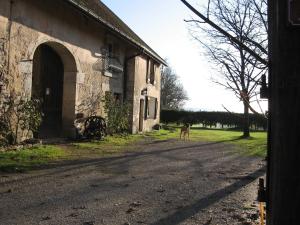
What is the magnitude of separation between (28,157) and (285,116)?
9.98 m

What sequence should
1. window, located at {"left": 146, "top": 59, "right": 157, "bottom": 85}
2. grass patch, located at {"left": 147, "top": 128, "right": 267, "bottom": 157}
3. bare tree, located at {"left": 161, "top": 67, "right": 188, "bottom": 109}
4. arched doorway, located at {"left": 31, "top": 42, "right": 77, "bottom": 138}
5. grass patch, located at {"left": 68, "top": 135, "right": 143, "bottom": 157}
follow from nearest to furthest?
grass patch, located at {"left": 68, "top": 135, "right": 143, "bottom": 157} < arched doorway, located at {"left": 31, "top": 42, "right": 77, "bottom": 138} < grass patch, located at {"left": 147, "top": 128, "right": 267, "bottom": 157} < window, located at {"left": 146, "top": 59, "right": 157, "bottom": 85} < bare tree, located at {"left": 161, "top": 67, "right": 188, "bottom": 109}

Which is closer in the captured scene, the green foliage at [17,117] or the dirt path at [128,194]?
the dirt path at [128,194]

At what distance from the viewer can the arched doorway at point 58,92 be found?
635 inches

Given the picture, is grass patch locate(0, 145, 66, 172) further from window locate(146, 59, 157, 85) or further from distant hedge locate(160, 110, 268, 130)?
distant hedge locate(160, 110, 268, 130)

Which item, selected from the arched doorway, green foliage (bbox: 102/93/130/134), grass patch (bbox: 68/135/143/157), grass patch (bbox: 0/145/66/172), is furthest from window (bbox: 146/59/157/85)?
grass patch (bbox: 0/145/66/172)

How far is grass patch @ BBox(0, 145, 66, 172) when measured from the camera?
959 centimetres

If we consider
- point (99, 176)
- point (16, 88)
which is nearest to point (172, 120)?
point (16, 88)

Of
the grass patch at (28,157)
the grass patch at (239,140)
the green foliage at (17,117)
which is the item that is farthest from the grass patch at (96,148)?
the grass patch at (239,140)

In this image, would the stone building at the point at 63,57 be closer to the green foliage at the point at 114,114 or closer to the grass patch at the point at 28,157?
the green foliage at the point at 114,114

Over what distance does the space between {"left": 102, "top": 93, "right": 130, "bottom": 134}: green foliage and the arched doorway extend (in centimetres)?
264

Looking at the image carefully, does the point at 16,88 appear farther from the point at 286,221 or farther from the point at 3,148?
the point at 286,221

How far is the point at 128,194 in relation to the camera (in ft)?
24.7

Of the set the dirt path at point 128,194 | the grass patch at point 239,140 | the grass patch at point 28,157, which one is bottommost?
the dirt path at point 128,194

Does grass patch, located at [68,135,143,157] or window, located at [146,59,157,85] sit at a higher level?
window, located at [146,59,157,85]
